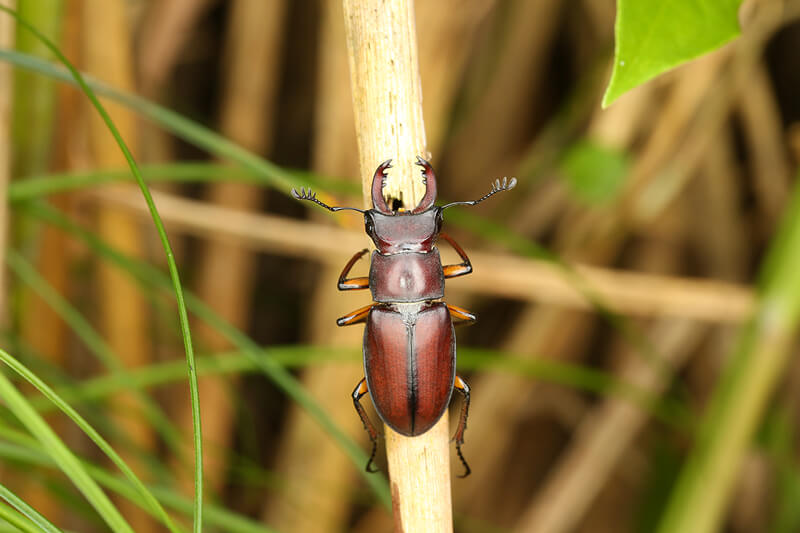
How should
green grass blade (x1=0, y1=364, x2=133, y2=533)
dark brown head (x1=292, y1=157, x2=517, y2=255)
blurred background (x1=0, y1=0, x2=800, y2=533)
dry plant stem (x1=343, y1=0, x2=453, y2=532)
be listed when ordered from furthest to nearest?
blurred background (x1=0, y1=0, x2=800, y2=533) < dark brown head (x1=292, y1=157, x2=517, y2=255) < dry plant stem (x1=343, y1=0, x2=453, y2=532) < green grass blade (x1=0, y1=364, x2=133, y2=533)

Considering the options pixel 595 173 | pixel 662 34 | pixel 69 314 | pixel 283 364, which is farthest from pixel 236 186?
pixel 662 34

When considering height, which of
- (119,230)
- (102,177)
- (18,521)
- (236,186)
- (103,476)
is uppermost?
(236,186)

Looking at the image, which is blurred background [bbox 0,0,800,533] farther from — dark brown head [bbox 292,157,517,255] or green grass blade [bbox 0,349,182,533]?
green grass blade [bbox 0,349,182,533]

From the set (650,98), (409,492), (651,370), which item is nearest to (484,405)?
(651,370)

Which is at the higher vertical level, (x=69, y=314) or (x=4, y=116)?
(x=4, y=116)

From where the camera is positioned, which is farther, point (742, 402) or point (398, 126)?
point (742, 402)

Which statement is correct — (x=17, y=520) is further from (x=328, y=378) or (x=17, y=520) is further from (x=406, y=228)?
(x=328, y=378)

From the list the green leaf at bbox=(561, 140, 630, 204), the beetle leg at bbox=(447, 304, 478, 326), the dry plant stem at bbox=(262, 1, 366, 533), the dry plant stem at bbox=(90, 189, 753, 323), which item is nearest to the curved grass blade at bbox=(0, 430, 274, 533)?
the beetle leg at bbox=(447, 304, 478, 326)
